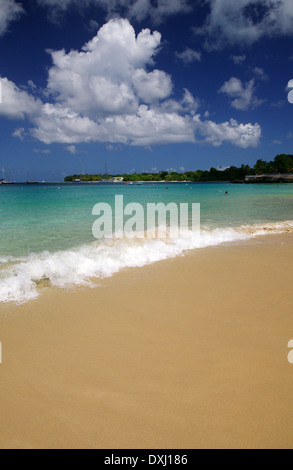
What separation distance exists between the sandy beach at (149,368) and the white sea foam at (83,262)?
1.93 feet

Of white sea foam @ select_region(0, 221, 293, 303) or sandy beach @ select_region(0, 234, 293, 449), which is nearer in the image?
sandy beach @ select_region(0, 234, 293, 449)

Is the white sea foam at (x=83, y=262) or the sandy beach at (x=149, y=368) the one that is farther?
the white sea foam at (x=83, y=262)

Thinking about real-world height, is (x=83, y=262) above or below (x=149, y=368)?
above

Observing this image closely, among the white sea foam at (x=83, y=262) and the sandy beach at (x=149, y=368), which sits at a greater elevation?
the white sea foam at (x=83, y=262)

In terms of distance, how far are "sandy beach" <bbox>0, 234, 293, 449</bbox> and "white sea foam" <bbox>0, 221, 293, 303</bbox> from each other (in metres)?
0.59

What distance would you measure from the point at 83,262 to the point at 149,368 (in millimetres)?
4023

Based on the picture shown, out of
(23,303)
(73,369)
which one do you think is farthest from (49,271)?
(73,369)

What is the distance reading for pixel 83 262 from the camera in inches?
254

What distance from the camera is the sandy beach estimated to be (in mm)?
2180

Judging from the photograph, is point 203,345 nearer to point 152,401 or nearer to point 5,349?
point 152,401

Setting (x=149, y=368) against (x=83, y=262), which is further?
(x=83, y=262)

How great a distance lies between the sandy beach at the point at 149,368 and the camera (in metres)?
2.18

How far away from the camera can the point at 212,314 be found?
13.4ft
